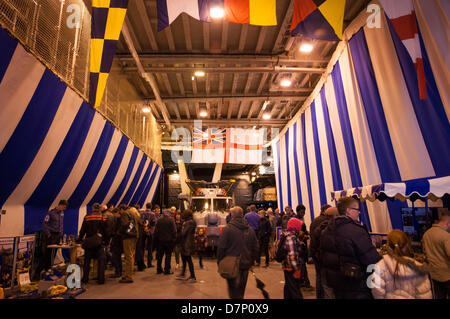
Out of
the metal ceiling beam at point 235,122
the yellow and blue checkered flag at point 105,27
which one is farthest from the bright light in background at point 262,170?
the yellow and blue checkered flag at point 105,27

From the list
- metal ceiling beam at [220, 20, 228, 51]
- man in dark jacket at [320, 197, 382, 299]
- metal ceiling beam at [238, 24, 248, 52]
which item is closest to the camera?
man in dark jacket at [320, 197, 382, 299]

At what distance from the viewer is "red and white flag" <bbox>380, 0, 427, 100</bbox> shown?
4992 millimetres

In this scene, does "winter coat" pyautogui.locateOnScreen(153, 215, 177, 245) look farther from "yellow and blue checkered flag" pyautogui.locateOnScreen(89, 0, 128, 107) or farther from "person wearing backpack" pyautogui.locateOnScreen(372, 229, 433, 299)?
"person wearing backpack" pyautogui.locateOnScreen(372, 229, 433, 299)

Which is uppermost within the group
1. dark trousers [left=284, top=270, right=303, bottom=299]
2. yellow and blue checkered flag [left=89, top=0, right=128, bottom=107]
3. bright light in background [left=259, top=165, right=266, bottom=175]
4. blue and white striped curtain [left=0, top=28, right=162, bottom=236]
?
yellow and blue checkered flag [left=89, top=0, right=128, bottom=107]

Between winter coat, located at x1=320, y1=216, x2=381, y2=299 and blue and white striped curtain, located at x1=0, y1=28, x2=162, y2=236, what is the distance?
564cm

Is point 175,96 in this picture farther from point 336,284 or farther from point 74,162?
point 336,284

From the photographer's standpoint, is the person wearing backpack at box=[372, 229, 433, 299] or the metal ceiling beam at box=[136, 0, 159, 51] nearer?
the person wearing backpack at box=[372, 229, 433, 299]

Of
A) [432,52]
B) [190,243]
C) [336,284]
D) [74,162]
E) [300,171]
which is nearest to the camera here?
[336,284]

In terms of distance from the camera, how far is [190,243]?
612 cm

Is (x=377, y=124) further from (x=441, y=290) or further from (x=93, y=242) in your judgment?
(x=93, y=242)

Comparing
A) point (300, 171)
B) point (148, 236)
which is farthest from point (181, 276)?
point (300, 171)

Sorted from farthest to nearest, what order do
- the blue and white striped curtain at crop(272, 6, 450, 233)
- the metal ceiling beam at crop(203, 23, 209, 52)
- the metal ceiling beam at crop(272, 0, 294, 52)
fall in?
the metal ceiling beam at crop(203, 23, 209, 52) < the metal ceiling beam at crop(272, 0, 294, 52) < the blue and white striped curtain at crop(272, 6, 450, 233)

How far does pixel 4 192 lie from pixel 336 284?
6183 mm

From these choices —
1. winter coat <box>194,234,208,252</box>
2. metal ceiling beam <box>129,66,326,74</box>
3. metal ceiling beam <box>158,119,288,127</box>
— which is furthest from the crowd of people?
metal ceiling beam <box>158,119,288,127</box>
